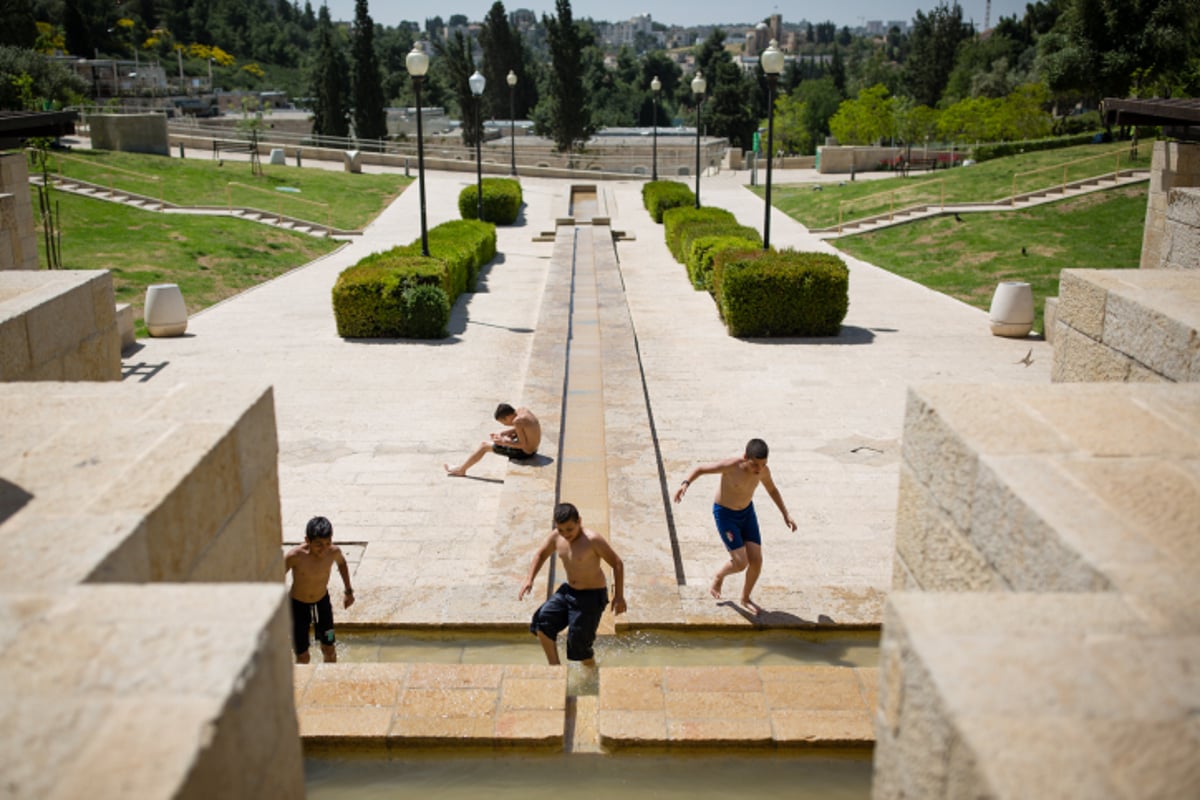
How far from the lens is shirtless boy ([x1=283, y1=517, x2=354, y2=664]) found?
20.9 feet

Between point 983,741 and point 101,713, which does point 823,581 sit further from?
point 101,713

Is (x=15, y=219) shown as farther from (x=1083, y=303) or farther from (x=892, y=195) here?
(x=892, y=195)

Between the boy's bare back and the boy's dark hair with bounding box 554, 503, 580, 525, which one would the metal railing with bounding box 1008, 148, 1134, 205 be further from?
the boy's bare back

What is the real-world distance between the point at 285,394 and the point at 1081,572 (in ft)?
36.0

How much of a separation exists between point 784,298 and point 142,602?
1425 centimetres

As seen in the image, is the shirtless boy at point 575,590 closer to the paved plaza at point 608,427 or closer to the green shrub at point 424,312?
the paved plaza at point 608,427

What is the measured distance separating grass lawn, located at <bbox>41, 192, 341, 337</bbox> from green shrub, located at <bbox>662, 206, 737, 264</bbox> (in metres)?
8.97

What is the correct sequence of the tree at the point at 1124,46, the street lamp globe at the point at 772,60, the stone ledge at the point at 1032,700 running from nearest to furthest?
1. the stone ledge at the point at 1032,700
2. the street lamp globe at the point at 772,60
3. the tree at the point at 1124,46

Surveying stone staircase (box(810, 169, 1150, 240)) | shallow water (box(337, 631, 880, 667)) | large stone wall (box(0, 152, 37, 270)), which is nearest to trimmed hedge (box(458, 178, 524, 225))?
stone staircase (box(810, 169, 1150, 240))

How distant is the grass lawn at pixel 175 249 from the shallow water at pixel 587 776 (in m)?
13.3

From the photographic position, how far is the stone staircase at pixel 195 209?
98.2 feet

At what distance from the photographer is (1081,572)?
10.3 ft

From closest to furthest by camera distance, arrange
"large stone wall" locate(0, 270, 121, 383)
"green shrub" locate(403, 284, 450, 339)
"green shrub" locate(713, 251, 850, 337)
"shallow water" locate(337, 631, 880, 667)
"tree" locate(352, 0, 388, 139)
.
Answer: "large stone wall" locate(0, 270, 121, 383) < "shallow water" locate(337, 631, 880, 667) < "green shrub" locate(403, 284, 450, 339) < "green shrub" locate(713, 251, 850, 337) < "tree" locate(352, 0, 388, 139)

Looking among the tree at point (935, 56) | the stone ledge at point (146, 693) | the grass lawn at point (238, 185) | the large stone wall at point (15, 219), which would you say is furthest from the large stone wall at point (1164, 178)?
the tree at point (935, 56)
